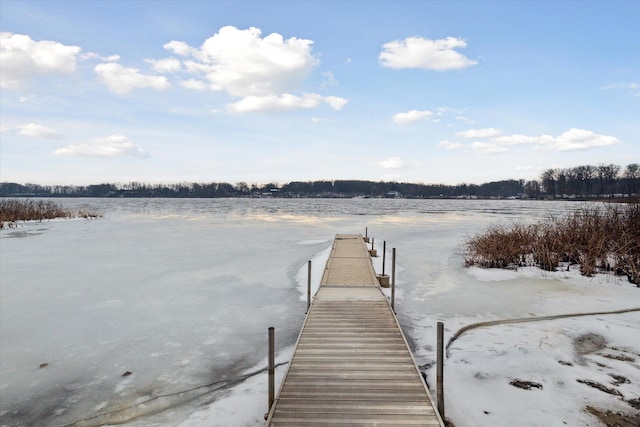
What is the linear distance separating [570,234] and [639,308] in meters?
5.40

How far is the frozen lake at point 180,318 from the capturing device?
5062mm

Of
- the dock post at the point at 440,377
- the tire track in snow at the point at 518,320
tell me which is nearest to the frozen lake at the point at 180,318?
the tire track in snow at the point at 518,320

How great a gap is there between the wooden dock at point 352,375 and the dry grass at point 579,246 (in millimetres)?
8293

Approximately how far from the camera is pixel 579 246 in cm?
1330


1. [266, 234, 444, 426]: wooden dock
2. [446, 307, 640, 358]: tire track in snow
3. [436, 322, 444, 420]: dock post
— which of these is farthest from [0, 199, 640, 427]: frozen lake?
[266, 234, 444, 426]: wooden dock

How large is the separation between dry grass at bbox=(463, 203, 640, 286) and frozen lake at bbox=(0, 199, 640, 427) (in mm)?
904

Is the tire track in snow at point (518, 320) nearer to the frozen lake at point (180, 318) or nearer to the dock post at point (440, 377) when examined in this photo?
the frozen lake at point (180, 318)

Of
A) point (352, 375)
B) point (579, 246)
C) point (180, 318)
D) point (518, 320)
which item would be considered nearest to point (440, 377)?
point (352, 375)

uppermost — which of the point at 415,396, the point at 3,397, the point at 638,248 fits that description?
the point at 638,248

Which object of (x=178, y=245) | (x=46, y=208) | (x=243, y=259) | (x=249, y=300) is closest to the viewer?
(x=249, y=300)

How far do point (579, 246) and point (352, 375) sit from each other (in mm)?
12370

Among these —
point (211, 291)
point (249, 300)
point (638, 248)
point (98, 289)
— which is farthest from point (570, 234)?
point (98, 289)

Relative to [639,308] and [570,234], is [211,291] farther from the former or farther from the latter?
[570,234]

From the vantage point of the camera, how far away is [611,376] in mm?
5547
